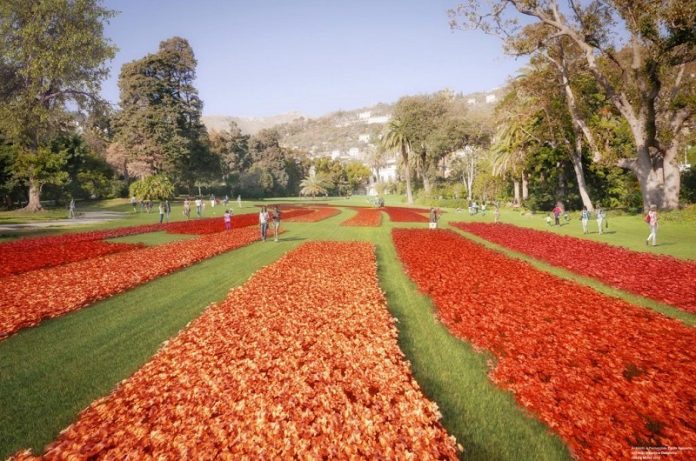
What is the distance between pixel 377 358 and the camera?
712 cm

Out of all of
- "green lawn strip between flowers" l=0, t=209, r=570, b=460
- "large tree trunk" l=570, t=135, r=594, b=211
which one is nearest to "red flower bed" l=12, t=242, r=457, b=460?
"green lawn strip between flowers" l=0, t=209, r=570, b=460

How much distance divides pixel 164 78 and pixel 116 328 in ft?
267

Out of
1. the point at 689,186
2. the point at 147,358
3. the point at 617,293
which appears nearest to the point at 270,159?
the point at 689,186

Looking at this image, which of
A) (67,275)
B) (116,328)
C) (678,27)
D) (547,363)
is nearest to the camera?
(547,363)

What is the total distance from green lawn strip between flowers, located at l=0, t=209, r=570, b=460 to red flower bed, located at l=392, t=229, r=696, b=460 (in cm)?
40

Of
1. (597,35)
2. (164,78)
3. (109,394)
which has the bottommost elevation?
(109,394)

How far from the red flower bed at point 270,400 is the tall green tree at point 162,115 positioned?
7165 cm

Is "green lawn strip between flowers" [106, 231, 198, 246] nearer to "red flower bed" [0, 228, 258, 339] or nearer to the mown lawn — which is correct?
"red flower bed" [0, 228, 258, 339]

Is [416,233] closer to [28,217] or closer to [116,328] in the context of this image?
[116,328]

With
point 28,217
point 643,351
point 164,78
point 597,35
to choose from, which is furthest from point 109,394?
point 164,78

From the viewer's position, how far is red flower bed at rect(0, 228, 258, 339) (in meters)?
10.6

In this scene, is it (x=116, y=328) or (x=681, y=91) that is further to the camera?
(x=681, y=91)

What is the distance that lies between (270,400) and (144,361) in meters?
3.76

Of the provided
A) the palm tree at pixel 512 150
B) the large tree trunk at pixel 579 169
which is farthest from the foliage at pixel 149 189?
the large tree trunk at pixel 579 169
